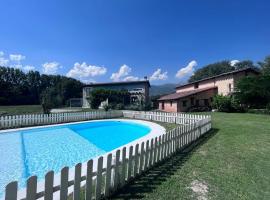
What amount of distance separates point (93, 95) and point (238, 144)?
1319 inches

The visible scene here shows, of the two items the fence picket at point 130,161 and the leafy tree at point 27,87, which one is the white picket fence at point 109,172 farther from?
the leafy tree at point 27,87

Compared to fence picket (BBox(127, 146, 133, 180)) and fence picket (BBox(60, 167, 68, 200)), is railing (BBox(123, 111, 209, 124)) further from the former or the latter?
fence picket (BBox(60, 167, 68, 200))

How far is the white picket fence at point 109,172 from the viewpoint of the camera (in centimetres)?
338

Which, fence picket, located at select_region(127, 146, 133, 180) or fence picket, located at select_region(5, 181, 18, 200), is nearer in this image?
fence picket, located at select_region(5, 181, 18, 200)

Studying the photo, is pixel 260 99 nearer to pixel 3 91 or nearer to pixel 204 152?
pixel 204 152

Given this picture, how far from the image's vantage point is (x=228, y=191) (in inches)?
187

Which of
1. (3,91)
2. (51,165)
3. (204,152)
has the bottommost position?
(51,165)

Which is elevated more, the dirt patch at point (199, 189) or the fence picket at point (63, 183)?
the fence picket at point (63, 183)

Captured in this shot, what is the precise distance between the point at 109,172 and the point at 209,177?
2680 millimetres

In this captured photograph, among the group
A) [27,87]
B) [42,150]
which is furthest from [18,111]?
[27,87]

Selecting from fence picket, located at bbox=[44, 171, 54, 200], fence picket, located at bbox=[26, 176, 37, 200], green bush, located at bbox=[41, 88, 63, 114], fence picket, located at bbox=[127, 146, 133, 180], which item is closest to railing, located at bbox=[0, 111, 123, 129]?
green bush, located at bbox=[41, 88, 63, 114]

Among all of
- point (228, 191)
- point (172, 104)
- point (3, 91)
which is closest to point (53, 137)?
point (228, 191)

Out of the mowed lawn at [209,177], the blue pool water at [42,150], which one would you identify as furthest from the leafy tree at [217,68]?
the mowed lawn at [209,177]

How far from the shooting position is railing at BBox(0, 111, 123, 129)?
50.3 ft
